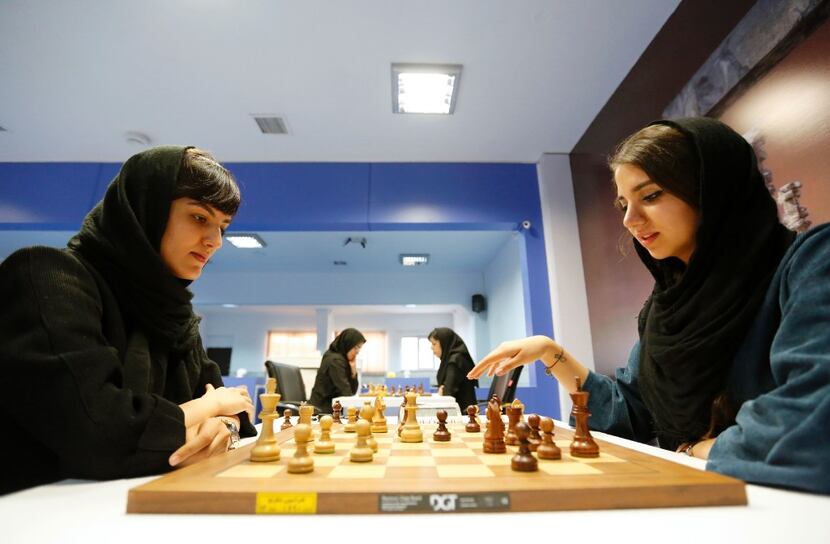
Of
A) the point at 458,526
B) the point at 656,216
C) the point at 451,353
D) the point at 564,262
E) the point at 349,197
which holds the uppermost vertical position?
the point at 349,197

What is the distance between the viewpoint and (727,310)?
1084mm

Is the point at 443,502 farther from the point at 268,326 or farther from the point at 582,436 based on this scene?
the point at 268,326

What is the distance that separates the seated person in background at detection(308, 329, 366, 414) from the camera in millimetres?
4969

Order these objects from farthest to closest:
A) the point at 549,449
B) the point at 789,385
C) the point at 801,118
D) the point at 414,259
→ the point at 414,259 → the point at 801,118 → the point at 549,449 → the point at 789,385

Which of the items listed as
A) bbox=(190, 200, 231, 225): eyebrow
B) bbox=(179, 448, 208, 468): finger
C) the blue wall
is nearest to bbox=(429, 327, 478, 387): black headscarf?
the blue wall

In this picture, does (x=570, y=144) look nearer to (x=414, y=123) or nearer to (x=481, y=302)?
(x=414, y=123)

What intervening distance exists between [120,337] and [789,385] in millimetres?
1499

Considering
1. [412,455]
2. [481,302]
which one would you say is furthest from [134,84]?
[481,302]

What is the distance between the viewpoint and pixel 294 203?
4.49 meters

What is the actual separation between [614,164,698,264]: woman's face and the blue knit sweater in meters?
0.28

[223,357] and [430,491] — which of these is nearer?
[430,491]

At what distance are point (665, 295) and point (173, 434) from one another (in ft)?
4.36

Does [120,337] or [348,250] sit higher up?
[348,250]

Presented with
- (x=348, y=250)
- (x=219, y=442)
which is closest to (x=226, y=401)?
(x=219, y=442)
